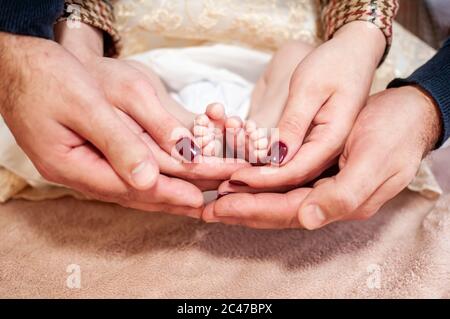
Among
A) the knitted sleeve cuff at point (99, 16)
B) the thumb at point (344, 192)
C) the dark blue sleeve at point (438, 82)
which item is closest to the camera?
the thumb at point (344, 192)

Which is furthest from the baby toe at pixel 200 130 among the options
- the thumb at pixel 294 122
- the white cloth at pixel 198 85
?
the white cloth at pixel 198 85

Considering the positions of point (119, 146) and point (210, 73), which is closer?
point (119, 146)

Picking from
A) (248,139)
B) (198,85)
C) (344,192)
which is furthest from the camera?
(198,85)

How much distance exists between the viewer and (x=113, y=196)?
0.73m

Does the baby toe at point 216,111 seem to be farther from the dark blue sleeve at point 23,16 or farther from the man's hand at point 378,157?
the dark blue sleeve at point 23,16

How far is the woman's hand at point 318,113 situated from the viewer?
70 cm

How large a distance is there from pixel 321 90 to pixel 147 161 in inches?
11.7

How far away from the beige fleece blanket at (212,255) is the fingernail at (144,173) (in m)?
0.17

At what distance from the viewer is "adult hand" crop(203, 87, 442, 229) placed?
0.64 metres

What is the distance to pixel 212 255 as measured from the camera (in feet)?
2.51

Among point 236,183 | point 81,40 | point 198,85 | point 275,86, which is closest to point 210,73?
point 198,85

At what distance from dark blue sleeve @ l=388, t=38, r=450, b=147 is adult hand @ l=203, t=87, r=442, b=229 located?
0.04 ft

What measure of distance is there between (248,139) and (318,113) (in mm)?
122

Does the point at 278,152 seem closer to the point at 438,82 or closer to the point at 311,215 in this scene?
the point at 311,215
